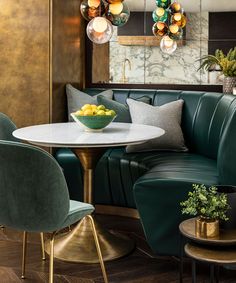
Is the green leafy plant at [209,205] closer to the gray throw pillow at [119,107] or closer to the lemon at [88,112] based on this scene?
the lemon at [88,112]

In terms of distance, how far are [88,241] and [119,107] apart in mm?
1496

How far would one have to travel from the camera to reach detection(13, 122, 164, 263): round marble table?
3403 mm

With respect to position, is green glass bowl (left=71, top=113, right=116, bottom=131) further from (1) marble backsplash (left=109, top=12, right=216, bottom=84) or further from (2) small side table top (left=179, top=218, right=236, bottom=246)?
(1) marble backsplash (left=109, top=12, right=216, bottom=84)

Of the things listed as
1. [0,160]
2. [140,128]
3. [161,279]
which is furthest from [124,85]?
[0,160]

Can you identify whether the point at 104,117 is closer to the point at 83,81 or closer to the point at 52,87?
the point at 52,87

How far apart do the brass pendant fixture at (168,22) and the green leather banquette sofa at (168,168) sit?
445 mm

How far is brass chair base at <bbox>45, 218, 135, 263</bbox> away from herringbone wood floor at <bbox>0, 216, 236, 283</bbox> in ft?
0.19

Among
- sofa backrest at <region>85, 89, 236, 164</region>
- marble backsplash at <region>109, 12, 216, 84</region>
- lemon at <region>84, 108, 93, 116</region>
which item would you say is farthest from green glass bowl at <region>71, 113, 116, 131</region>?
marble backsplash at <region>109, 12, 216, 84</region>

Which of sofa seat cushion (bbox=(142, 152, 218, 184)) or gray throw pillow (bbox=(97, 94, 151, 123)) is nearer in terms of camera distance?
sofa seat cushion (bbox=(142, 152, 218, 184))

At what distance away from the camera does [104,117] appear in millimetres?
3576

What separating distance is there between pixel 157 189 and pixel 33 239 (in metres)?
1.11

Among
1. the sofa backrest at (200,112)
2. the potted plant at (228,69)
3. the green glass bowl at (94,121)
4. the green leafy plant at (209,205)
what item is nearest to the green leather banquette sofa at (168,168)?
the sofa backrest at (200,112)

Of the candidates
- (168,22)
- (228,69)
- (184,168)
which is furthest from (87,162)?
(168,22)

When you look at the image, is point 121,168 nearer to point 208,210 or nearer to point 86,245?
point 86,245
